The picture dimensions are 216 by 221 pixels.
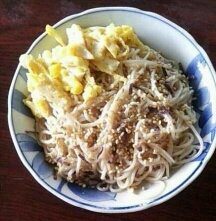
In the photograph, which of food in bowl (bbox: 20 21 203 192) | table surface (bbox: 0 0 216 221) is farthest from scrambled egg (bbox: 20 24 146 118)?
table surface (bbox: 0 0 216 221)

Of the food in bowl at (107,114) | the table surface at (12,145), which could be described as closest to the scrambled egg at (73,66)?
the food in bowl at (107,114)

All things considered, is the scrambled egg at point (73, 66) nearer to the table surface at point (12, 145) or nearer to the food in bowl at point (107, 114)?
the food in bowl at point (107, 114)

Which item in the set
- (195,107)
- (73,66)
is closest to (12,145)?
(73,66)

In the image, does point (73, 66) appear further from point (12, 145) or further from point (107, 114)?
point (12, 145)

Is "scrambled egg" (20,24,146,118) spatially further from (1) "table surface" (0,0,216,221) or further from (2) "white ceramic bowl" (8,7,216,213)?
(1) "table surface" (0,0,216,221)

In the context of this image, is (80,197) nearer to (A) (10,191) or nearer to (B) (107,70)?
(A) (10,191)
